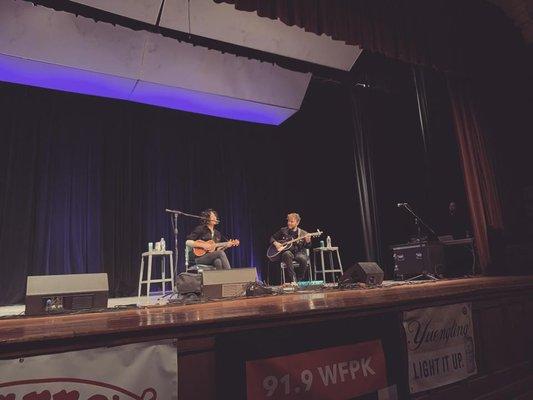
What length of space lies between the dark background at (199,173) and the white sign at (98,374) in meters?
4.63

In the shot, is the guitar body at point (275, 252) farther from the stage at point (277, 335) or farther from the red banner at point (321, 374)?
the red banner at point (321, 374)

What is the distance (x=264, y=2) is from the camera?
291 centimetres

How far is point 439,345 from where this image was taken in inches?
76.4

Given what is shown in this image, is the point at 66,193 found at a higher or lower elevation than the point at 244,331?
higher

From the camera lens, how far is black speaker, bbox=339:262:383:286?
11.8 ft

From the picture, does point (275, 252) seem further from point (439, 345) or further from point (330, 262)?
point (439, 345)

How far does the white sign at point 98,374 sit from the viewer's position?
3.53 feet

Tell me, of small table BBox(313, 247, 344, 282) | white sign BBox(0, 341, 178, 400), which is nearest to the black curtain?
small table BBox(313, 247, 344, 282)

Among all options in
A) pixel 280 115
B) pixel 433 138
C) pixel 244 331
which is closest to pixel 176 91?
pixel 280 115

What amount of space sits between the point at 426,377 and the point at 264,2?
2713 millimetres

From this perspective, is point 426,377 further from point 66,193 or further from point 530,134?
point 66,193

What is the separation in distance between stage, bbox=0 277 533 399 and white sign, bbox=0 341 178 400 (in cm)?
3

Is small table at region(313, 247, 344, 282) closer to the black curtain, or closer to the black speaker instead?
the black curtain

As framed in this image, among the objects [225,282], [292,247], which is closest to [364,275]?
[225,282]
